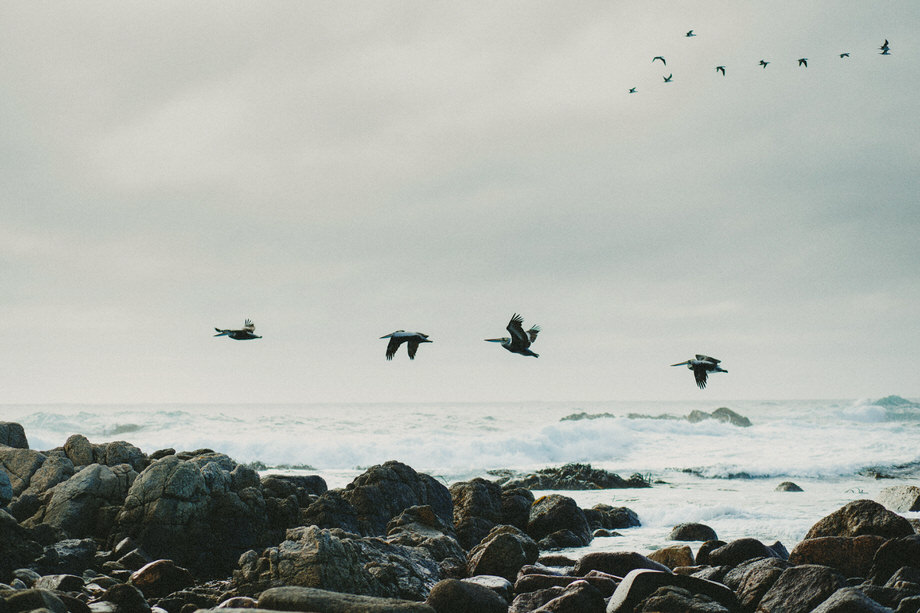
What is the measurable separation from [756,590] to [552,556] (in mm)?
4459

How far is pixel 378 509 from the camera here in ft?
48.9

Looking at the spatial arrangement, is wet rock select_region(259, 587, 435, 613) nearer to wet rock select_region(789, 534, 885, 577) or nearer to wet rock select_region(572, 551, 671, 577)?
wet rock select_region(572, 551, 671, 577)

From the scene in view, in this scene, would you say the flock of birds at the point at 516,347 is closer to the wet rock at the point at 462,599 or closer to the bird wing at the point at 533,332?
the bird wing at the point at 533,332

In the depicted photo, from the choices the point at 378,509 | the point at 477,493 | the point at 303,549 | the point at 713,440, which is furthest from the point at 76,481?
the point at 713,440

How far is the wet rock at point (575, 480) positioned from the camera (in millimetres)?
24781

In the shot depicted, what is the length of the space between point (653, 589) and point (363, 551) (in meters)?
3.81

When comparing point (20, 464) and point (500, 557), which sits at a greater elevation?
point (20, 464)

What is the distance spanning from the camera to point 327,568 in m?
8.39

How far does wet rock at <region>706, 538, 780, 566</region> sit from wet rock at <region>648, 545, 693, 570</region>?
3.40ft

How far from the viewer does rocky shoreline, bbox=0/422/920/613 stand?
8.25m

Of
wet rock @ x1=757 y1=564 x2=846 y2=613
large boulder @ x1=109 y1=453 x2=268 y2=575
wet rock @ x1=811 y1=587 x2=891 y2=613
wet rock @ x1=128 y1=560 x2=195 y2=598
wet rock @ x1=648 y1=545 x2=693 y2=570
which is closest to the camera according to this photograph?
wet rock @ x1=811 y1=587 x2=891 y2=613

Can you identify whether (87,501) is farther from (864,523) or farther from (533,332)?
(864,523)

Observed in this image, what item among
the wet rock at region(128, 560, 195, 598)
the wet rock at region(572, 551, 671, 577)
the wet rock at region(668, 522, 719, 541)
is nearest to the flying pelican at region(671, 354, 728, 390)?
the wet rock at region(572, 551, 671, 577)

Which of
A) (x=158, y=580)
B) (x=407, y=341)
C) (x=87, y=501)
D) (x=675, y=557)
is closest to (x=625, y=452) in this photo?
(x=675, y=557)
